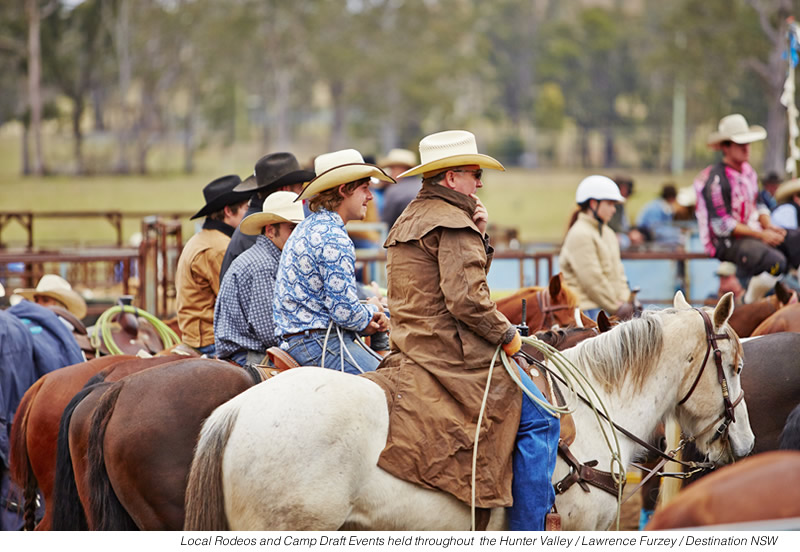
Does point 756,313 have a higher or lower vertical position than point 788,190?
lower

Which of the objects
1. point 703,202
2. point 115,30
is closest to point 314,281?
point 703,202

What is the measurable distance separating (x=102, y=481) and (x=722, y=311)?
301 cm

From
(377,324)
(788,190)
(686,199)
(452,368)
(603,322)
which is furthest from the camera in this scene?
(686,199)

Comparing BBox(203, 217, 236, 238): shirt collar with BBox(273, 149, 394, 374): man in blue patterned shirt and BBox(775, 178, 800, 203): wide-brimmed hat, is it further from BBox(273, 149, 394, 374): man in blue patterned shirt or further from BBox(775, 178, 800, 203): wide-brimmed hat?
BBox(775, 178, 800, 203): wide-brimmed hat

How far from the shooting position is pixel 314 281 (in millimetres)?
4652

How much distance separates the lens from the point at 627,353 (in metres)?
4.64

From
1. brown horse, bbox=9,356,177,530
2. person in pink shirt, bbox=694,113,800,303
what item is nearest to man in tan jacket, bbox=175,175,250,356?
brown horse, bbox=9,356,177,530

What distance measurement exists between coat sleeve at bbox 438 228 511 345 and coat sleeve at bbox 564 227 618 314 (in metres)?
3.95

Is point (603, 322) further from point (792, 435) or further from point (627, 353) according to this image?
point (792, 435)

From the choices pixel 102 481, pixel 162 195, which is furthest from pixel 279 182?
pixel 162 195

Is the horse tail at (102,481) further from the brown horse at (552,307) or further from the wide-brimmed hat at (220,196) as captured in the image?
the brown horse at (552,307)

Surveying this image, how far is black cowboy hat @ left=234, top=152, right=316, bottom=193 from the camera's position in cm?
662

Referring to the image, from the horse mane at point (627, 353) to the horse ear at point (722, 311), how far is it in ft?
0.85

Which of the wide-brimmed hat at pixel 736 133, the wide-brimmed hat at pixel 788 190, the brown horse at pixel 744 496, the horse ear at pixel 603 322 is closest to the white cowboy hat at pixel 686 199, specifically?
the wide-brimmed hat at pixel 788 190
